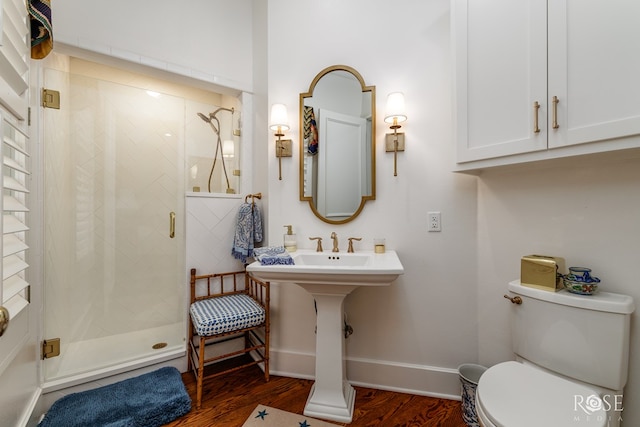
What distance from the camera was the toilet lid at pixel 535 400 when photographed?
83 centimetres

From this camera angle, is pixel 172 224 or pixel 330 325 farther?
pixel 172 224

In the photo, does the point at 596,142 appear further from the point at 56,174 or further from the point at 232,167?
the point at 56,174

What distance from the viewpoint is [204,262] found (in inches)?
78.4

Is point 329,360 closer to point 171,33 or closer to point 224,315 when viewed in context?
point 224,315

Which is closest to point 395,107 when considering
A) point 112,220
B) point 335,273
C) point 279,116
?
point 279,116

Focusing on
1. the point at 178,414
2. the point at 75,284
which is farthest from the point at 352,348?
the point at 75,284

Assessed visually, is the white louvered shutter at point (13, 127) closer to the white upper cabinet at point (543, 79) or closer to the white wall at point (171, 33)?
the white wall at point (171, 33)

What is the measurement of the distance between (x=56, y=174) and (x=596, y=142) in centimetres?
286

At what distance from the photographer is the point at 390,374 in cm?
168

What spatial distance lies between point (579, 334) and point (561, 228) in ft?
1.62

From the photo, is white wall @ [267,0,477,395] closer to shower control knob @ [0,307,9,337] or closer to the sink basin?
the sink basin

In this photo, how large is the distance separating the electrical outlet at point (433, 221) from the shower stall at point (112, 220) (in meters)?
1.80

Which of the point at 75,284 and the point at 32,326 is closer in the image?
the point at 32,326

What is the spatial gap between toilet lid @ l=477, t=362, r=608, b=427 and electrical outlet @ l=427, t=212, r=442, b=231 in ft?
2.54
